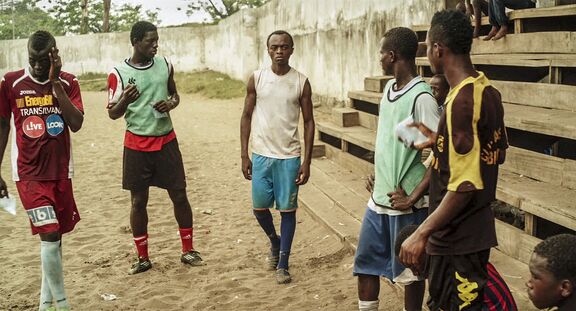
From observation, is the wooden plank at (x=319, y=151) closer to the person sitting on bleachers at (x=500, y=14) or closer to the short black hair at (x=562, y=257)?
the person sitting on bleachers at (x=500, y=14)

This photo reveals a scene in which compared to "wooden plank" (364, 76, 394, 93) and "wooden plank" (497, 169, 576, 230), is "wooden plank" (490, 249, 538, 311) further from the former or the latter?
"wooden plank" (364, 76, 394, 93)

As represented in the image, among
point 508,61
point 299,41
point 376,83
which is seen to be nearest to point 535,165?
point 508,61

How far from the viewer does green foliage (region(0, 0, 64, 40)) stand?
4288cm

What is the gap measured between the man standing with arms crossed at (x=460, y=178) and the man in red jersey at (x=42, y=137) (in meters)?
2.59

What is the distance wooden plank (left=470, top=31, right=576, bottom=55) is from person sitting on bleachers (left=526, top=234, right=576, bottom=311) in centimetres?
374

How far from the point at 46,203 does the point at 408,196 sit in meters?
2.38

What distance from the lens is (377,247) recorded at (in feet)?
11.9

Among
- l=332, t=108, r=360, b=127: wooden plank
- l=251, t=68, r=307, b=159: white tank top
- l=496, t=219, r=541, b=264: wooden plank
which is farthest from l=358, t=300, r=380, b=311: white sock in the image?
l=332, t=108, r=360, b=127: wooden plank

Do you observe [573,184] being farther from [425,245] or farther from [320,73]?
[320,73]

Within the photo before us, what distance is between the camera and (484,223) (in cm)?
268

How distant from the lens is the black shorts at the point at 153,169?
5.32 meters

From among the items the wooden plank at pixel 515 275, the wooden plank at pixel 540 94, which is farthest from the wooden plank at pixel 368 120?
the wooden plank at pixel 515 275

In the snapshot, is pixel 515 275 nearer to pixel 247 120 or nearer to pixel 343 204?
pixel 247 120

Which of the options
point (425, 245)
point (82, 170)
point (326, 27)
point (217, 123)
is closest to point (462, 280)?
point (425, 245)
